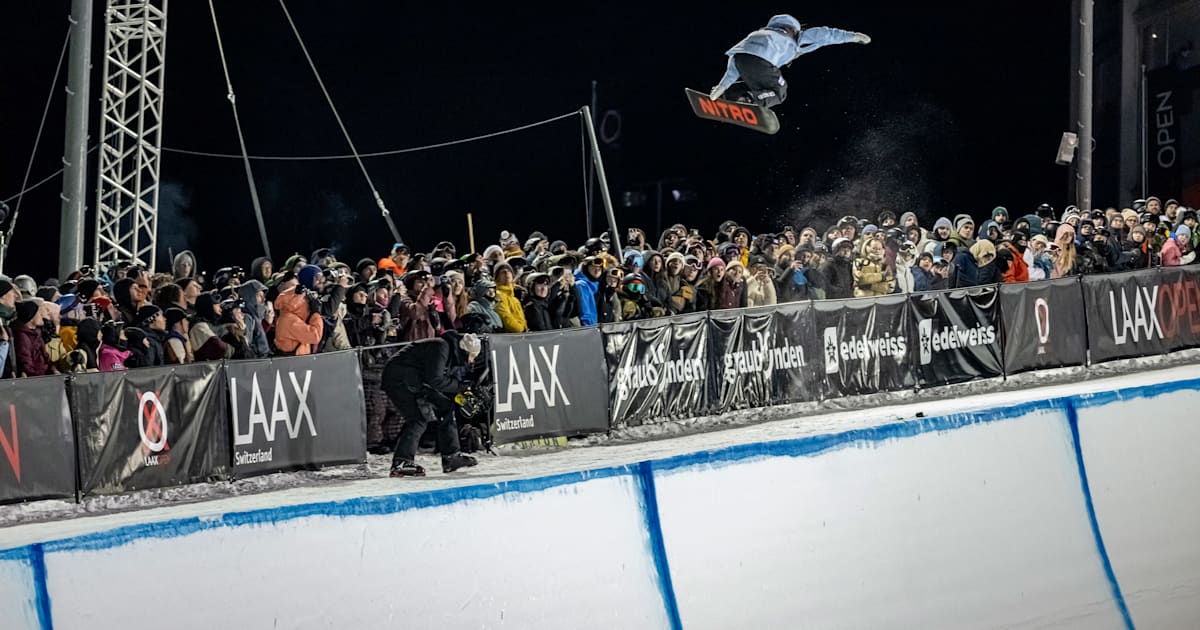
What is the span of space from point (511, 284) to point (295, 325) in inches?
79.9

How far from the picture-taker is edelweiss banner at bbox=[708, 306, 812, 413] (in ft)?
39.7

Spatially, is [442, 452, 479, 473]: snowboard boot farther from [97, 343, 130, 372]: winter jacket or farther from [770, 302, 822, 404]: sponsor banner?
[770, 302, 822, 404]: sponsor banner

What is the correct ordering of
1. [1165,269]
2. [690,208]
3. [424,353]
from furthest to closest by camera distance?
[690,208] → [1165,269] → [424,353]

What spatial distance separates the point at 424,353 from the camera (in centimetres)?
971

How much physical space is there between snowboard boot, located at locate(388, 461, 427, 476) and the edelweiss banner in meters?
3.20

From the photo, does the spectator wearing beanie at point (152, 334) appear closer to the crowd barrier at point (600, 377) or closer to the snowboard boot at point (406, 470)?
the crowd barrier at point (600, 377)

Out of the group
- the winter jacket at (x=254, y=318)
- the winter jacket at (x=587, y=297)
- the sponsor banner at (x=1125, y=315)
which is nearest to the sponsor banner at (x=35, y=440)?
the winter jacket at (x=254, y=318)

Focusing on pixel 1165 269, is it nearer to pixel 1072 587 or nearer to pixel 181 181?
pixel 1072 587

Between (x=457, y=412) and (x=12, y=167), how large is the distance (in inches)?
581

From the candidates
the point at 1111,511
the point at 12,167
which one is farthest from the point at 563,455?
the point at 12,167

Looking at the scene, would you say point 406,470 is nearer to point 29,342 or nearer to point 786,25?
point 29,342

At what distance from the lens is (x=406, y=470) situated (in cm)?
998

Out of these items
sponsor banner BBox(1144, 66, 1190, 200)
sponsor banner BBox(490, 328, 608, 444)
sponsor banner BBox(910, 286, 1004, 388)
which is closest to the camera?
sponsor banner BBox(490, 328, 608, 444)

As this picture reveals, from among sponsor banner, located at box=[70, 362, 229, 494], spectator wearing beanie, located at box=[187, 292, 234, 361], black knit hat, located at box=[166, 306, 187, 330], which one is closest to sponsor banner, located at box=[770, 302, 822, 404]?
spectator wearing beanie, located at box=[187, 292, 234, 361]
